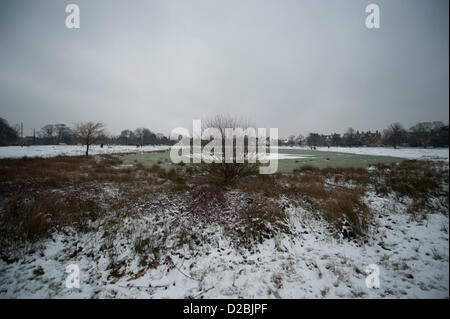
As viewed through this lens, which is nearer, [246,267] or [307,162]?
[246,267]

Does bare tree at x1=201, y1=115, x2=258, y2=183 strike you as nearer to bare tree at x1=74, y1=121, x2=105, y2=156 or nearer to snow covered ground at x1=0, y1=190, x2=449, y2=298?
snow covered ground at x1=0, y1=190, x2=449, y2=298

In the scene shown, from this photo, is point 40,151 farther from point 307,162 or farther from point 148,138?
point 148,138

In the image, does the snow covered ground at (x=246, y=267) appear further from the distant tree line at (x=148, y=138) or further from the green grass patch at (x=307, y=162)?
the distant tree line at (x=148, y=138)

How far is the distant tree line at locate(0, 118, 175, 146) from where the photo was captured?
27125 millimetres

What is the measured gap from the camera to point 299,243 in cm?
487

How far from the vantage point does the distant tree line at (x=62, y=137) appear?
27.1 m

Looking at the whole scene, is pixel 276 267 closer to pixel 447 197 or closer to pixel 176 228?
pixel 176 228

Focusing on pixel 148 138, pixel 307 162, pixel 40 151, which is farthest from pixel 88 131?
pixel 148 138

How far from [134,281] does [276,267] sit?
3.68 meters

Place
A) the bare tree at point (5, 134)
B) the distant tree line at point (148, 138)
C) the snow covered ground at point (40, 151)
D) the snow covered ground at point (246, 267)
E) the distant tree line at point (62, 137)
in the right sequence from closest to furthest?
the snow covered ground at point (246, 267) → the snow covered ground at point (40, 151) → the distant tree line at point (62, 137) → the bare tree at point (5, 134) → the distant tree line at point (148, 138)

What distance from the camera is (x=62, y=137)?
72438 millimetres

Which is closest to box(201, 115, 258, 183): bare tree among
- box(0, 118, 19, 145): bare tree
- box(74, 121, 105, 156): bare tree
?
box(74, 121, 105, 156): bare tree

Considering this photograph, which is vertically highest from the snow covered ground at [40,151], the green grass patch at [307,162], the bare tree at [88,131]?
the bare tree at [88,131]

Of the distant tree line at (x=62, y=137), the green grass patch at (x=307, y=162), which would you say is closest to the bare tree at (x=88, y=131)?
the distant tree line at (x=62, y=137)
